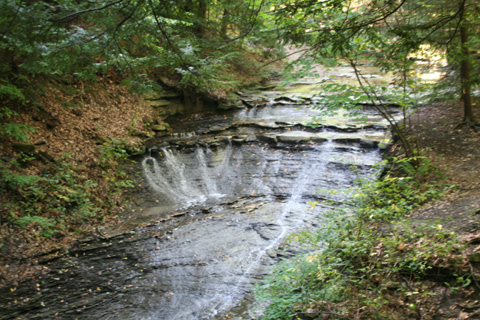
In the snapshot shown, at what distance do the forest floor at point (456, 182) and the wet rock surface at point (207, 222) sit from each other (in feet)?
5.86

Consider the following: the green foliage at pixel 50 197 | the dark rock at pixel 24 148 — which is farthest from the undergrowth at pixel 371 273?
the dark rock at pixel 24 148

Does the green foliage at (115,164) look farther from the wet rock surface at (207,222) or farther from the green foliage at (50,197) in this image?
the green foliage at (50,197)

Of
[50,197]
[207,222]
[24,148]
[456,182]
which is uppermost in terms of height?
[24,148]

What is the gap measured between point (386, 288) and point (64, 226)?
279 inches

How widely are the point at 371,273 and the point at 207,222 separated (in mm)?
4860

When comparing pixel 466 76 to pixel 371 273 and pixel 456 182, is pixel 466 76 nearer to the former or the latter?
pixel 456 182

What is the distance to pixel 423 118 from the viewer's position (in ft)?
33.8

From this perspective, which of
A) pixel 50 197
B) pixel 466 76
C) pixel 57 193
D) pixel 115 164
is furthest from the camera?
pixel 115 164

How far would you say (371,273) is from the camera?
3.93 m

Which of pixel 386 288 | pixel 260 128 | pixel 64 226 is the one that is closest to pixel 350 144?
pixel 260 128

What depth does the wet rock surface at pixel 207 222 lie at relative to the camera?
5398mm

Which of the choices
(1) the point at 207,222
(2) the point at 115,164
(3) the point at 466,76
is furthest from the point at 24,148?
(3) the point at 466,76

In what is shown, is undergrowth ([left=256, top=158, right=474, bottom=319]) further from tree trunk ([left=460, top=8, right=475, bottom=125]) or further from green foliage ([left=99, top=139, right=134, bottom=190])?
green foliage ([left=99, top=139, right=134, bottom=190])

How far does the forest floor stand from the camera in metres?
3.18
